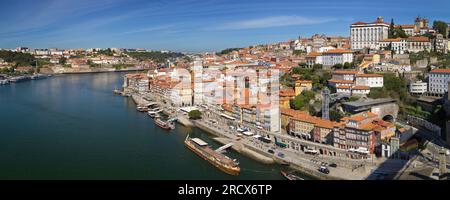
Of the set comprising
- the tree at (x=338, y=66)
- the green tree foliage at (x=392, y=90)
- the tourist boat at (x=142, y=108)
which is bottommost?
the tourist boat at (x=142, y=108)

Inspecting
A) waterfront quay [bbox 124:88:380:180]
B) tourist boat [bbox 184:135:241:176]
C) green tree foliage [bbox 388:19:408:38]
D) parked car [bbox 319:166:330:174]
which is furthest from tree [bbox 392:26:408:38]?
parked car [bbox 319:166:330:174]

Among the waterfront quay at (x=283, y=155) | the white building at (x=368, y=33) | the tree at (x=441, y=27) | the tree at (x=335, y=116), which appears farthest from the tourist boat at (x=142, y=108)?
the tree at (x=441, y=27)

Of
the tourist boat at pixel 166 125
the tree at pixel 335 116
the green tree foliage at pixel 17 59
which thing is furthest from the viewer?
the green tree foliage at pixel 17 59

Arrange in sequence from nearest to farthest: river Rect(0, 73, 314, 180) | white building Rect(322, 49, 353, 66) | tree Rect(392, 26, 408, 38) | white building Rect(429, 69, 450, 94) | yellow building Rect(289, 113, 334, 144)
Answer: river Rect(0, 73, 314, 180) < yellow building Rect(289, 113, 334, 144) < white building Rect(429, 69, 450, 94) < white building Rect(322, 49, 353, 66) < tree Rect(392, 26, 408, 38)

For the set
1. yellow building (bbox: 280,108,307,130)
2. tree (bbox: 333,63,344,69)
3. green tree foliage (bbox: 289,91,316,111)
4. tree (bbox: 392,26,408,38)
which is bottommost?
yellow building (bbox: 280,108,307,130)

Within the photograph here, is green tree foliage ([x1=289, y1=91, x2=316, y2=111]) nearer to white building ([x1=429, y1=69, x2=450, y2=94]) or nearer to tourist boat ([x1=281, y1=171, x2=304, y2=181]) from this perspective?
white building ([x1=429, y1=69, x2=450, y2=94])

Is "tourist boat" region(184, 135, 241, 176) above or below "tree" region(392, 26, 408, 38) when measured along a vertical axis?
below

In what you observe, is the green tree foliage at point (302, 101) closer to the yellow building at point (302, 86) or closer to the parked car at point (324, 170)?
the yellow building at point (302, 86)
